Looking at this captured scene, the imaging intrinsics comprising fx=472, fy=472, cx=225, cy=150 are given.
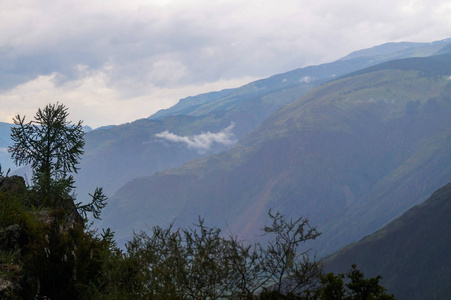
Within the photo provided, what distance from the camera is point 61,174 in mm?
25922

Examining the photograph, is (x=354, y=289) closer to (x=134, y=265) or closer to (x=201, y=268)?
(x=201, y=268)

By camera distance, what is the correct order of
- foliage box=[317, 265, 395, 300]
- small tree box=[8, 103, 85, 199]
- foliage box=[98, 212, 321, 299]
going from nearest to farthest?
foliage box=[317, 265, 395, 300] < foliage box=[98, 212, 321, 299] < small tree box=[8, 103, 85, 199]

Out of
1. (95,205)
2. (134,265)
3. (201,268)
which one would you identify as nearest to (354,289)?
(201,268)

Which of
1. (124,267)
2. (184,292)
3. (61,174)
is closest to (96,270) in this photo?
(124,267)

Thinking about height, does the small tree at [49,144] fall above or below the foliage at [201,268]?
above

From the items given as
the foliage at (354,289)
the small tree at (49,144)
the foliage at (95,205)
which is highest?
the small tree at (49,144)

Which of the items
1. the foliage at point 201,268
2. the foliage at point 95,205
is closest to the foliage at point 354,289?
the foliage at point 201,268

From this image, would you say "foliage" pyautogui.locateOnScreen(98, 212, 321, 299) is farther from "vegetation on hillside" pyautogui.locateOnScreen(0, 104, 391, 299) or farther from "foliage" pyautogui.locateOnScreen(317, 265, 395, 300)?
"foliage" pyautogui.locateOnScreen(317, 265, 395, 300)

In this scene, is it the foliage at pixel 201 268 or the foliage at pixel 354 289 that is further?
the foliage at pixel 201 268

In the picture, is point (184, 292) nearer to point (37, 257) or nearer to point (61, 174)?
point (37, 257)

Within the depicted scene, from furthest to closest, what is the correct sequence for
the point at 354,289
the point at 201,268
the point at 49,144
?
the point at 49,144 < the point at 201,268 < the point at 354,289

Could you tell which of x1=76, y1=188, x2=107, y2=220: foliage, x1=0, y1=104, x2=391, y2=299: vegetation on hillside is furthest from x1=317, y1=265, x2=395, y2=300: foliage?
x1=76, y1=188, x2=107, y2=220: foliage

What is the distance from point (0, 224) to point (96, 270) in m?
3.87

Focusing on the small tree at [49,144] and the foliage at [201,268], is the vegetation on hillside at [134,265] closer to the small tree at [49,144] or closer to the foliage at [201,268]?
the foliage at [201,268]
